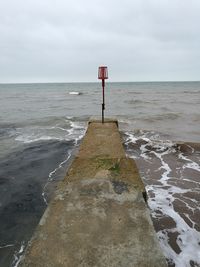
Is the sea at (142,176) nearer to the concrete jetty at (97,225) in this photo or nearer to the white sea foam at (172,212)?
the white sea foam at (172,212)

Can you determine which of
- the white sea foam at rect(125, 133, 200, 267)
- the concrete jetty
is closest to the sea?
the white sea foam at rect(125, 133, 200, 267)

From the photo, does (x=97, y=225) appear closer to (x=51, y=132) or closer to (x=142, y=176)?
(x=142, y=176)

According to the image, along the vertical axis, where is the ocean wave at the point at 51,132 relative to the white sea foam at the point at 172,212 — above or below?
below

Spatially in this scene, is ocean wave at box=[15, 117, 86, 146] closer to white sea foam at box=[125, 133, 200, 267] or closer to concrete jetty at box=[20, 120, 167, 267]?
white sea foam at box=[125, 133, 200, 267]

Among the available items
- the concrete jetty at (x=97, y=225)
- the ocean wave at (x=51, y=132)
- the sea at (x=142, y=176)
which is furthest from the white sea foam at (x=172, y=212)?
the ocean wave at (x=51, y=132)

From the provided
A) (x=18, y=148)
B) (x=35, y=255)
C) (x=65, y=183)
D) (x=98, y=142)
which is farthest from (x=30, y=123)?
(x=35, y=255)

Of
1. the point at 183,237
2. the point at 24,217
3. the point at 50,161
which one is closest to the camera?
the point at 183,237

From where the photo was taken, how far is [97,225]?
3.04 meters

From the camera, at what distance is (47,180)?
301 inches

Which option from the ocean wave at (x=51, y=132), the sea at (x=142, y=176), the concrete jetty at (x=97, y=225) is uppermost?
the concrete jetty at (x=97, y=225)

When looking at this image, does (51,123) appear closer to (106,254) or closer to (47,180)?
(47,180)

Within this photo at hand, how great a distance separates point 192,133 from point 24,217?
1104 centimetres

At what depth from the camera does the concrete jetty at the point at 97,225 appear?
2.56 m

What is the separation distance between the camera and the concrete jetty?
256cm
